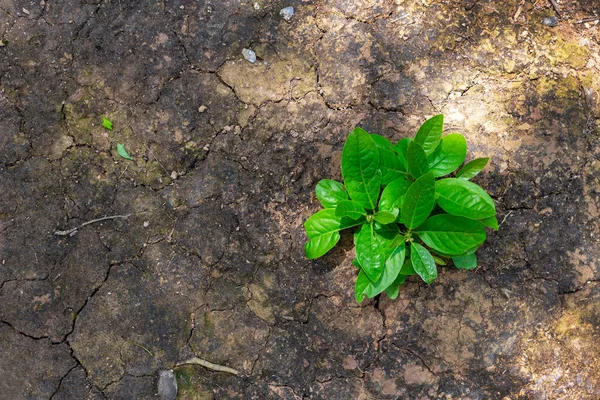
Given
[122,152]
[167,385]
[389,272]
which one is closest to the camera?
[389,272]

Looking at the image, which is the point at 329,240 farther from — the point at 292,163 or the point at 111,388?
the point at 111,388

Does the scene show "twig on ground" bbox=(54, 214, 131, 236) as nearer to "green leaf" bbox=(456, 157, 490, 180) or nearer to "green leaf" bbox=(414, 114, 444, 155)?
"green leaf" bbox=(414, 114, 444, 155)

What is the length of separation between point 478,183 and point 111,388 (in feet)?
6.85

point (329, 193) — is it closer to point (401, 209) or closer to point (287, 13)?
point (401, 209)

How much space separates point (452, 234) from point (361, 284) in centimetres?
46

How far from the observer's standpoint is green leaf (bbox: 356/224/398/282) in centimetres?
224

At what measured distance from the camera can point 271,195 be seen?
2.52 meters

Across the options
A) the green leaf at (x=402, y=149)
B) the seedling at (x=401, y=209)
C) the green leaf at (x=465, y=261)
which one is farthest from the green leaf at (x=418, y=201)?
the green leaf at (x=465, y=261)

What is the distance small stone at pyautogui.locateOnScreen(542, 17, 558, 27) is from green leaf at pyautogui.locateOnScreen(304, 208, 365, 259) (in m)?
1.40

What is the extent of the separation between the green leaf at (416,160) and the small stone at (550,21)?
1062 mm

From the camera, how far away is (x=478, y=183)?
2.45m

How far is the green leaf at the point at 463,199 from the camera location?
2164 millimetres

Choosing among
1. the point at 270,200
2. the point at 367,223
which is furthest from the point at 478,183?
the point at 270,200

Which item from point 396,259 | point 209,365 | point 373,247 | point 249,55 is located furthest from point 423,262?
point 249,55
